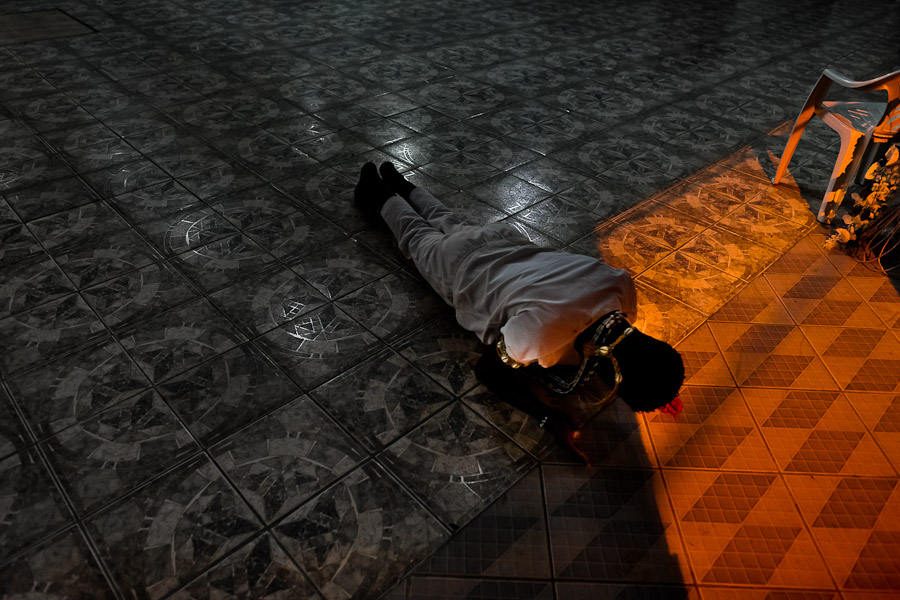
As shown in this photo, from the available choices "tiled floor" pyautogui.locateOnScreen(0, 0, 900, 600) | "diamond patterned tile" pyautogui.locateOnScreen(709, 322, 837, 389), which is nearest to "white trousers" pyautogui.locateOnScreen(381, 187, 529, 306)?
"tiled floor" pyautogui.locateOnScreen(0, 0, 900, 600)

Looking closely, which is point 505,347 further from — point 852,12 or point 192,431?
point 852,12

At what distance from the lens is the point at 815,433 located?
1850 mm

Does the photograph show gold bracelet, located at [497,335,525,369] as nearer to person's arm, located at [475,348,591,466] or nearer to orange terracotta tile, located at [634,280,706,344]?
person's arm, located at [475,348,591,466]

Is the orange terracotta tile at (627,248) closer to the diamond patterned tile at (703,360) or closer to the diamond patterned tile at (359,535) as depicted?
the diamond patterned tile at (703,360)

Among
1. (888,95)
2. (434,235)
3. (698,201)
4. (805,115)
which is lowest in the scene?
(698,201)

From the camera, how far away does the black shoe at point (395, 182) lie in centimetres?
256

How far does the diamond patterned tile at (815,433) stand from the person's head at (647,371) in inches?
20.5

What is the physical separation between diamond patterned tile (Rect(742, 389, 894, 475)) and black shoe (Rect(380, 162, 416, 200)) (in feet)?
4.76

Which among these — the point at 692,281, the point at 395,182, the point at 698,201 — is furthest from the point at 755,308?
the point at 395,182

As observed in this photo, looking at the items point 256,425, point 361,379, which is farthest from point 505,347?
point 256,425

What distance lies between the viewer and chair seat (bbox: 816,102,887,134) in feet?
8.68

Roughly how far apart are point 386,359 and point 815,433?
1302 millimetres

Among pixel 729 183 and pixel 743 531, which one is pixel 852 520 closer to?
pixel 743 531

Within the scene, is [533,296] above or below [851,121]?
below
